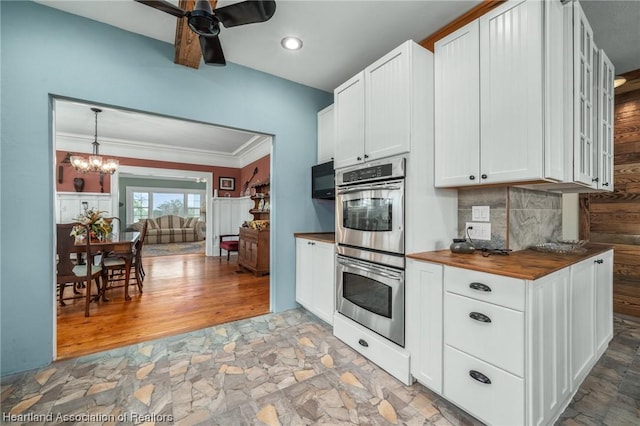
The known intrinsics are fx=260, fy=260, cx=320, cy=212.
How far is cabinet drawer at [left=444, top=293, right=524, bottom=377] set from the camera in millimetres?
1257

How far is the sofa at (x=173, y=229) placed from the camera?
31.0 ft

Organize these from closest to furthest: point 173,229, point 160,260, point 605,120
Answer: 1. point 605,120
2. point 160,260
3. point 173,229

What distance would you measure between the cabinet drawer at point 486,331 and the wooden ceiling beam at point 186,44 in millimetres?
2595

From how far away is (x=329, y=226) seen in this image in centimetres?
350

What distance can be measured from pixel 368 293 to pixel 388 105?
59.2 inches

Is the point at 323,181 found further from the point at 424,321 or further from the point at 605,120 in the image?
the point at 605,120

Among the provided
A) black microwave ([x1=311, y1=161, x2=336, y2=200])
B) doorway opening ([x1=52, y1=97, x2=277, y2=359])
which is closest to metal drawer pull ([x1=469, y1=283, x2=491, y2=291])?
black microwave ([x1=311, y1=161, x2=336, y2=200])

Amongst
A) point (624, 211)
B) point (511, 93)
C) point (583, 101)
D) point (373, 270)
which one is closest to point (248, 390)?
point (373, 270)

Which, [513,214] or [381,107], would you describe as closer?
[513,214]

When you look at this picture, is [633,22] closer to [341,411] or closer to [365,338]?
[365,338]

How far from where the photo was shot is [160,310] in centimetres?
311

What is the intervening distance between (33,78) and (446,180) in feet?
10.4

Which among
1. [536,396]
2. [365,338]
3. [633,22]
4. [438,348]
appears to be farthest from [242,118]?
[633,22]

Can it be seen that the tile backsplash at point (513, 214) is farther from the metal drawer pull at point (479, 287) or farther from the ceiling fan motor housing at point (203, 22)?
the ceiling fan motor housing at point (203, 22)
